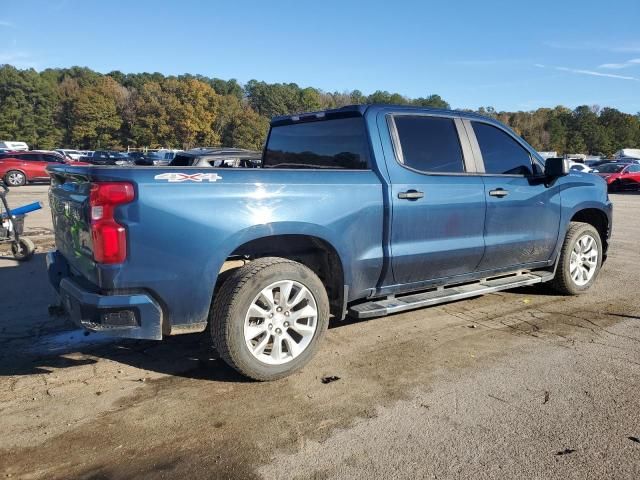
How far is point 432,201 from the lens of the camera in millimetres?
4305

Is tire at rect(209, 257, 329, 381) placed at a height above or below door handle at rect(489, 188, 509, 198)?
below

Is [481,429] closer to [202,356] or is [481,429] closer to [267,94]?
[202,356]

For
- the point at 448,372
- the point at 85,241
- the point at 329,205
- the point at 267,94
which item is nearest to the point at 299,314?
the point at 329,205

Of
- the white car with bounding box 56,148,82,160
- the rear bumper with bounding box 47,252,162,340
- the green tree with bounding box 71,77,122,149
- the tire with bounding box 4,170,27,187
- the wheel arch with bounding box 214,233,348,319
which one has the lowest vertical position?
the tire with bounding box 4,170,27,187

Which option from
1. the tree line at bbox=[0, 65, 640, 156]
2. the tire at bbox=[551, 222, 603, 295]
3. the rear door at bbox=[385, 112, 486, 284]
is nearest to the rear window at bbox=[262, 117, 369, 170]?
the rear door at bbox=[385, 112, 486, 284]

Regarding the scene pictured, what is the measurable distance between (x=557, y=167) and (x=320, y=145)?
7.83ft

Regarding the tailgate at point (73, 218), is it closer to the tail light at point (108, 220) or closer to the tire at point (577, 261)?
the tail light at point (108, 220)

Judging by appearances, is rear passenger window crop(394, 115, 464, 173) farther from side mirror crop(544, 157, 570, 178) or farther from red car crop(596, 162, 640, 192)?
red car crop(596, 162, 640, 192)

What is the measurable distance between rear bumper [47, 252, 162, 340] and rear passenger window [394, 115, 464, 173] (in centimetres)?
229

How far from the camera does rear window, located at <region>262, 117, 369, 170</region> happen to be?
A: 14.0ft

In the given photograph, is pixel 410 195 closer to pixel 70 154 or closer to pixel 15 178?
pixel 15 178

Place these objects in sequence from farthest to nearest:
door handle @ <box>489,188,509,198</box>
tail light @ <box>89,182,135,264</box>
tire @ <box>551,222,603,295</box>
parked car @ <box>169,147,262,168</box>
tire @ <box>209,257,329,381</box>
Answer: parked car @ <box>169,147,262,168</box>
tire @ <box>551,222,603,295</box>
door handle @ <box>489,188,509,198</box>
tire @ <box>209,257,329,381</box>
tail light @ <box>89,182,135,264</box>

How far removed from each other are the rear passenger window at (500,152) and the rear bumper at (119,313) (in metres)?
3.26

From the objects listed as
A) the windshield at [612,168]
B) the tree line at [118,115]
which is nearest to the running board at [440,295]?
the windshield at [612,168]
